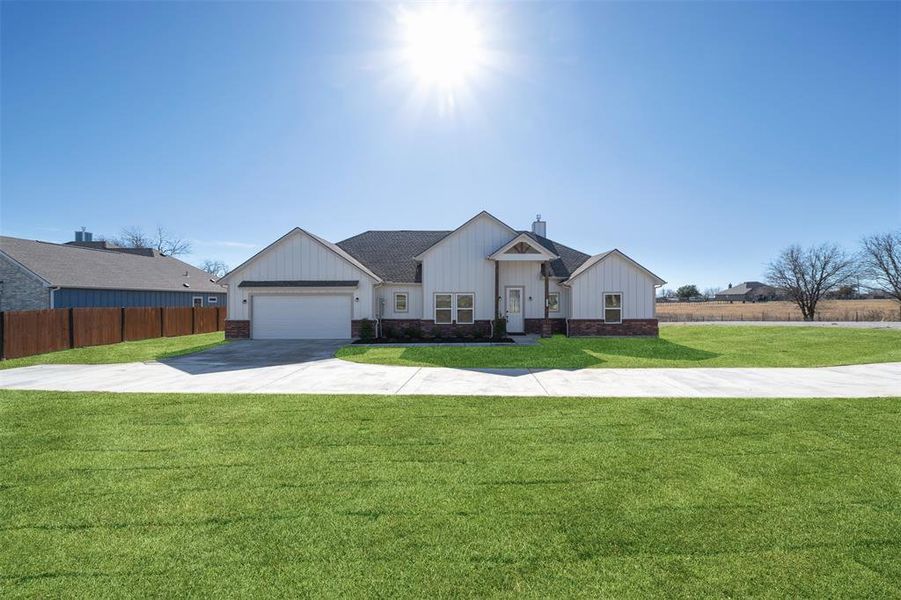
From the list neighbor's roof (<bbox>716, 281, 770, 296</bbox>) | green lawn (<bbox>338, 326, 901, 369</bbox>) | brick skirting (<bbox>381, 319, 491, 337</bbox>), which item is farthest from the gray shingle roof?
neighbor's roof (<bbox>716, 281, 770, 296</bbox>)


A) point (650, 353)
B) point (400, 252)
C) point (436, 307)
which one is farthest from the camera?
point (400, 252)

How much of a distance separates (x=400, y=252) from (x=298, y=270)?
6124mm

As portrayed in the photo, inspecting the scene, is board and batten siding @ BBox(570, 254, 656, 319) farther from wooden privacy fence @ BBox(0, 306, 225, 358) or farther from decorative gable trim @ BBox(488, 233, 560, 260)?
wooden privacy fence @ BBox(0, 306, 225, 358)

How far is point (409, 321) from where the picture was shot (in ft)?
69.4

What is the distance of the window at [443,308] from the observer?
20.3 metres

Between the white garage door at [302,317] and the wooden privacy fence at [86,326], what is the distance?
5652mm

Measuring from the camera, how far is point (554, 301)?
22.0m

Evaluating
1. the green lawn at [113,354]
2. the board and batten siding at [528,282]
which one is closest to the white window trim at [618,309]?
the board and batten siding at [528,282]

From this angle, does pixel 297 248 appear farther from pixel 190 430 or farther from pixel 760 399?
pixel 760 399

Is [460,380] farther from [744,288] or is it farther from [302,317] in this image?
[744,288]

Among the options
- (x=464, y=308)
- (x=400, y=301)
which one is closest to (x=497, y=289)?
(x=464, y=308)

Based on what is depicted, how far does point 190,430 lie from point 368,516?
380 cm

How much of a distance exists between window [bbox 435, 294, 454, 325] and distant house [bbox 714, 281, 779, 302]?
316 feet

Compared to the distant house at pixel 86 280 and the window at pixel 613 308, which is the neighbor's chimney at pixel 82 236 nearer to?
the distant house at pixel 86 280
